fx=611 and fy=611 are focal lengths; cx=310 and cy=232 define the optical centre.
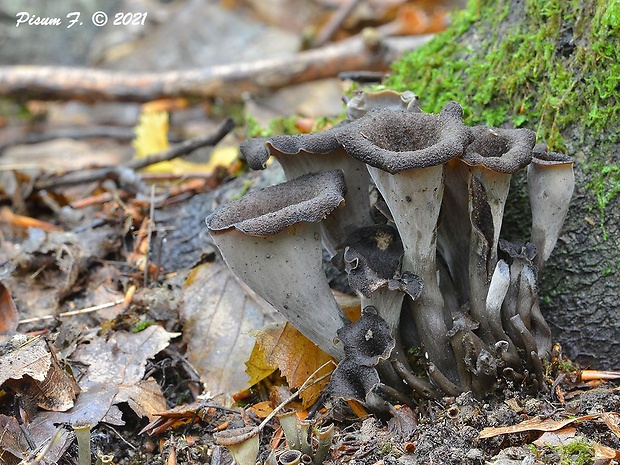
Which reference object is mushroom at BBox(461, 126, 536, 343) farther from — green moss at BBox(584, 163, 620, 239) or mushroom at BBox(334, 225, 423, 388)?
green moss at BBox(584, 163, 620, 239)

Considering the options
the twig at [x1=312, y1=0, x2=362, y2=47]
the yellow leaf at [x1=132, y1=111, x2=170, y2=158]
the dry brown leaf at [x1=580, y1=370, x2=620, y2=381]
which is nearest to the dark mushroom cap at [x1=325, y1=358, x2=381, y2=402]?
the dry brown leaf at [x1=580, y1=370, x2=620, y2=381]

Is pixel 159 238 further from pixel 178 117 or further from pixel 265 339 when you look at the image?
pixel 178 117

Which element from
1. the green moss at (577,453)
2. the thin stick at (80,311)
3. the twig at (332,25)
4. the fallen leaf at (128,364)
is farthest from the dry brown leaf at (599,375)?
the twig at (332,25)

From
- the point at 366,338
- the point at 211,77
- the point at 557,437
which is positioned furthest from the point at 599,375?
the point at 211,77

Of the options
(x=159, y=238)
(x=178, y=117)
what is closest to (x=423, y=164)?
(x=159, y=238)

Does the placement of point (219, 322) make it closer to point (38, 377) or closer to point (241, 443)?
point (38, 377)

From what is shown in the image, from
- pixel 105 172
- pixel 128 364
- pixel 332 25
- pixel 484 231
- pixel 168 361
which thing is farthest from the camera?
pixel 332 25
